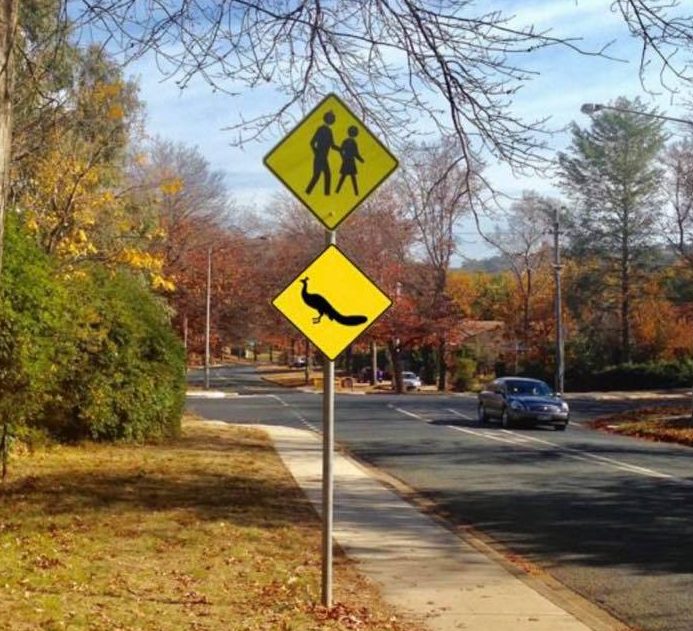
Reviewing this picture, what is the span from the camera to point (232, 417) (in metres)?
34.5

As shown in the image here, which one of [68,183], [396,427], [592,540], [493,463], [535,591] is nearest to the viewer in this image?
[535,591]

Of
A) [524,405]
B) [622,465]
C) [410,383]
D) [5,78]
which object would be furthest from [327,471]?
[410,383]

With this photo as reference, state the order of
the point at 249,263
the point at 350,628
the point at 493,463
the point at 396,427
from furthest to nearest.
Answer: the point at 249,263 → the point at 396,427 → the point at 493,463 → the point at 350,628

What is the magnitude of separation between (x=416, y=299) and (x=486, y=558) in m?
48.1

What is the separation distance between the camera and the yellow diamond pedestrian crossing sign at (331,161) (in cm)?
761

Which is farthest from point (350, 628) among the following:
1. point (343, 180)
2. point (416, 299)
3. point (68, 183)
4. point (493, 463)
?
point (416, 299)

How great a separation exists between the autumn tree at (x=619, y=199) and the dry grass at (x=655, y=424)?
23563mm

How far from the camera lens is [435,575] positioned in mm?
9688

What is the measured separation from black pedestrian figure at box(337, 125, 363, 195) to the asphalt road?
3.78 m

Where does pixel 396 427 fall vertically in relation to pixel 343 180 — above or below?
below

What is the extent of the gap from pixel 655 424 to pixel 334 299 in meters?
24.6

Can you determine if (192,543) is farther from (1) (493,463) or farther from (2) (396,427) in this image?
(2) (396,427)

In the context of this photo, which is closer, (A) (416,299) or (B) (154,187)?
(B) (154,187)

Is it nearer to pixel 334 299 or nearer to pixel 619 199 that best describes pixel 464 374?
pixel 619 199
